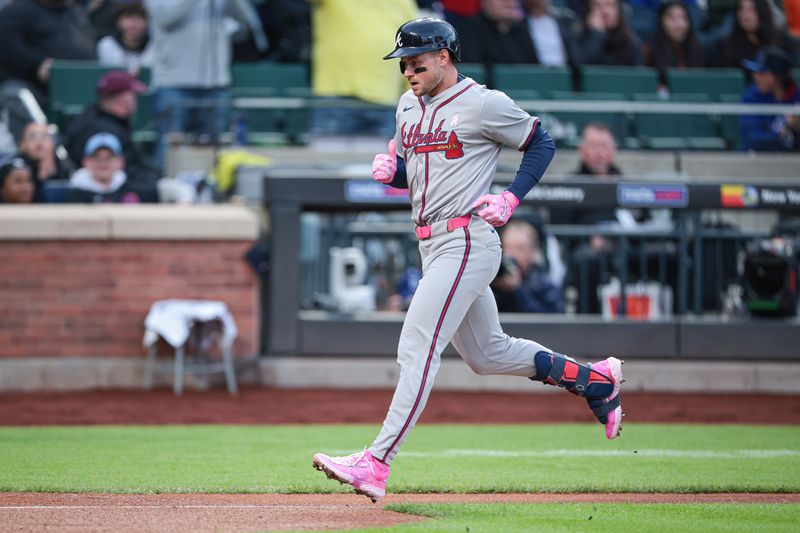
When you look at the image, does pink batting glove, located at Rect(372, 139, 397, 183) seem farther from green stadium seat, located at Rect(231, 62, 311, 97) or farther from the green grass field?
green stadium seat, located at Rect(231, 62, 311, 97)

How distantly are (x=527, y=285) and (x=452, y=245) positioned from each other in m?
6.57

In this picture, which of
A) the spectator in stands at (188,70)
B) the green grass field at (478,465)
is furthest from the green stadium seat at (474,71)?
the green grass field at (478,465)

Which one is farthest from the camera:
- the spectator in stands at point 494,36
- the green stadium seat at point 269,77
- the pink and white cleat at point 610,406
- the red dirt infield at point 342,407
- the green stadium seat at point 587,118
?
the spectator in stands at point 494,36

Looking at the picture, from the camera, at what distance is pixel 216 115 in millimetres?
13289

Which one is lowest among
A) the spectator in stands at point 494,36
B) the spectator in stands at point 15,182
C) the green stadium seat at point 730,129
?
the spectator in stands at point 15,182

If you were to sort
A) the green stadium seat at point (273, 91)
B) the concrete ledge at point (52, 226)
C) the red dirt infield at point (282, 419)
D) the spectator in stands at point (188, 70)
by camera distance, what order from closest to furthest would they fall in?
the red dirt infield at point (282, 419)
the concrete ledge at point (52, 226)
the spectator in stands at point (188, 70)
the green stadium seat at point (273, 91)

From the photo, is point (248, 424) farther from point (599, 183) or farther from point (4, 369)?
point (599, 183)

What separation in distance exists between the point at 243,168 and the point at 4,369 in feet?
9.89

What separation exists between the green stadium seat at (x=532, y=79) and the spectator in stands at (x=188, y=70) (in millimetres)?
3163

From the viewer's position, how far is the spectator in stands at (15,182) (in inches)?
492

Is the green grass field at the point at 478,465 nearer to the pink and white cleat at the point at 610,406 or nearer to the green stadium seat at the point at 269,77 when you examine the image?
the pink and white cleat at the point at 610,406

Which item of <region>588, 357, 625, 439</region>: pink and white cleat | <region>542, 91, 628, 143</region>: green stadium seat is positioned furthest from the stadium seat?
<region>588, 357, 625, 439</region>: pink and white cleat

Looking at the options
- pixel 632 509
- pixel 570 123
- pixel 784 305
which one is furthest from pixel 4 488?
pixel 570 123

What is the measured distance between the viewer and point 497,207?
5.70 meters
